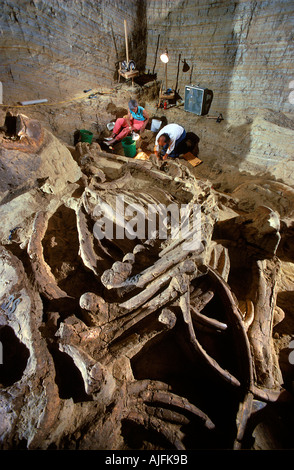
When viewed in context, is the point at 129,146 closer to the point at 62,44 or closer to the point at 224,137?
the point at 224,137

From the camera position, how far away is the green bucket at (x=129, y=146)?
6898 millimetres

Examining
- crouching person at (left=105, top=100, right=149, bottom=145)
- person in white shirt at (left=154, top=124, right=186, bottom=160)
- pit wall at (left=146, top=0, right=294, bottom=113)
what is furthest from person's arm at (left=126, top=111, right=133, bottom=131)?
pit wall at (left=146, top=0, right=294, bottom=113)

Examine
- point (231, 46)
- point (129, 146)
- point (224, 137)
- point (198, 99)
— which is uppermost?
point (231, 46)

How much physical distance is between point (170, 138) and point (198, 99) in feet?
5.45

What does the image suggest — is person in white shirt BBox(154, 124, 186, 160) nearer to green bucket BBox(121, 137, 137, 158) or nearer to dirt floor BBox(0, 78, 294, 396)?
dirt floor BBox(0, 78, 294, 396)

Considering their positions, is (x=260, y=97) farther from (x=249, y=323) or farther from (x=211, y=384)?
(x=211, y=384)

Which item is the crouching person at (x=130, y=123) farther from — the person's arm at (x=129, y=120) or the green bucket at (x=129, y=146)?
the green bucket at (x=129, y=146)

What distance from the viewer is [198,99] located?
24.2 ft

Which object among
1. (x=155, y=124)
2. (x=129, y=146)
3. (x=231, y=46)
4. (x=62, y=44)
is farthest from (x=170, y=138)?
(x=62, y=44)

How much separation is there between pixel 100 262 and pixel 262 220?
7.16 ft

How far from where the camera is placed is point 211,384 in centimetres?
236

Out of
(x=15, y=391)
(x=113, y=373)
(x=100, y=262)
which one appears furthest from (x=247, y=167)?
(x=15, y=391)

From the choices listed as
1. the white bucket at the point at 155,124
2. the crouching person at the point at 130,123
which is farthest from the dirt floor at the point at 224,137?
the crouching person at the point at 130,123

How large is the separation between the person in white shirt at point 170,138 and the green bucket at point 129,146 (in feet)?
2.37
